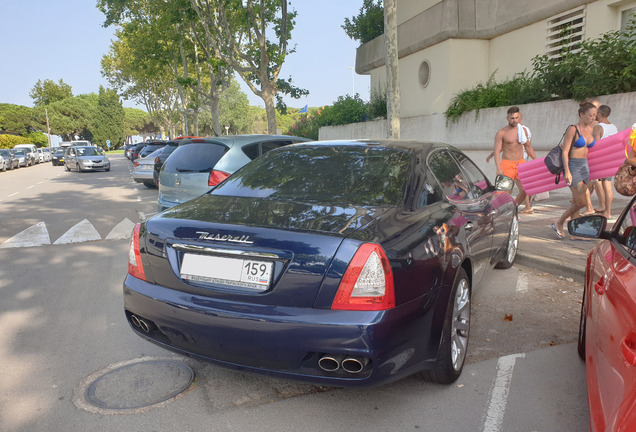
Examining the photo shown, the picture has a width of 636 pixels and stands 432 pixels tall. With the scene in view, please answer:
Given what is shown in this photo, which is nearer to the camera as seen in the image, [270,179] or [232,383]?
[232,383]

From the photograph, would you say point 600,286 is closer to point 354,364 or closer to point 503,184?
point 354,364

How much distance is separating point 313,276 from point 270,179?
4.49ft

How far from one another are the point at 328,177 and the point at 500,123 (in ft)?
34.1

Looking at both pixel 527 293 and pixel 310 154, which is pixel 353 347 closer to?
pixel 310 154

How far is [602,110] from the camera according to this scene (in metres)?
7.99

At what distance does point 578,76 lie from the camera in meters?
10.6

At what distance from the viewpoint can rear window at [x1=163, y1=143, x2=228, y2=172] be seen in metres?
6.96

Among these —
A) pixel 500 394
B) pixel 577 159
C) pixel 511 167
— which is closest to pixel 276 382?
pixel 500 394

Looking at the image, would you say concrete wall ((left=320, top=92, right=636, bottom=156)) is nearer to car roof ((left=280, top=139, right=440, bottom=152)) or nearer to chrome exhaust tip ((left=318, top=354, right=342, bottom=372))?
car roof ((left=280, top=139, right=440, bottom=152))

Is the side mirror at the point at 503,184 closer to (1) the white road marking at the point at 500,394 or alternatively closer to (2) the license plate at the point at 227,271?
(1) the white road marking at the point at 500,394

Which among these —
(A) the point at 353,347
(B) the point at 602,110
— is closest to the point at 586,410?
(A) the point at 353,347

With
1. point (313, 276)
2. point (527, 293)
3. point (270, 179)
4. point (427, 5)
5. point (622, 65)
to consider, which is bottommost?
point (527, 293)

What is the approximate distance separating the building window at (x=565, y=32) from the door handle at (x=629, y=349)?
11.5m

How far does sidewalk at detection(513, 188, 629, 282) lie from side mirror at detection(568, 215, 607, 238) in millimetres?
2889
